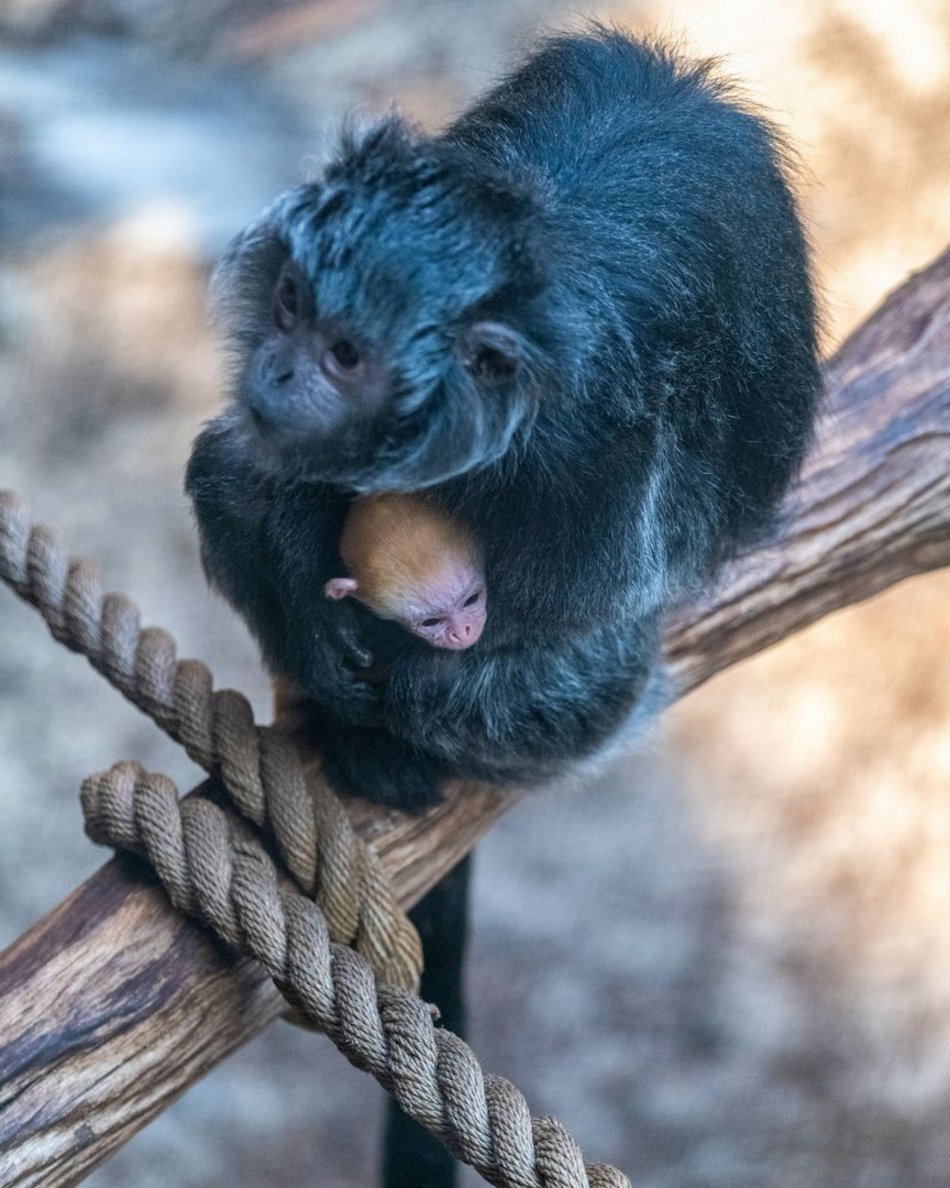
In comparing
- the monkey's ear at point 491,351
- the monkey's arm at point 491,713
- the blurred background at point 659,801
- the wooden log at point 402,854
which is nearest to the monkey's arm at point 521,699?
the monkey's arm at point 491,713

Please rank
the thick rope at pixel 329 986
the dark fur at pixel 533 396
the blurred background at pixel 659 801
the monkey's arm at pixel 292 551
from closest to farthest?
the thick rope at pixel 329 986
the dark fur at pixel 533 396
the monkey's arm at pixel 292 551
the blurred background at pixel 659 801

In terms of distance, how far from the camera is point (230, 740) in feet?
6.71

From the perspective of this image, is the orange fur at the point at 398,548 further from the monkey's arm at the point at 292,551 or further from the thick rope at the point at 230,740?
the thick rope at the point at 230,740

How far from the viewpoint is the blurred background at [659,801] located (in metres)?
4.06

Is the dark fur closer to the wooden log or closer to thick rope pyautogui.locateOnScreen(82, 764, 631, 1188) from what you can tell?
the wooden log

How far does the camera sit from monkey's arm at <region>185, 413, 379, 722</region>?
2055mm

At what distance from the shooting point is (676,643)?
8.13 feet

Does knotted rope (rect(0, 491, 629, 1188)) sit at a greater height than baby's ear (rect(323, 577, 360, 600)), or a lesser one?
lesser

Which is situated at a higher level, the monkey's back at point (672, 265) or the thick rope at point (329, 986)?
the monkey's back at point (672, 265)

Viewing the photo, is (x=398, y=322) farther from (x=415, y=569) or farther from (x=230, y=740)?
(x=230, y=740)

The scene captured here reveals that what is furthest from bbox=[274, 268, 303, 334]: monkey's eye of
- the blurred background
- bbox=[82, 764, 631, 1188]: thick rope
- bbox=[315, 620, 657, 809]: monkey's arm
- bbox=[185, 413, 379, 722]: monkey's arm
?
the blurred background

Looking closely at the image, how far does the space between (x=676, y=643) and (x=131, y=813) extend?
1031mm

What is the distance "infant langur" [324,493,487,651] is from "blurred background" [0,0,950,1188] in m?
1.83

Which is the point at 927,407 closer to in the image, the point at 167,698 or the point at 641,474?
the point at 641,474
